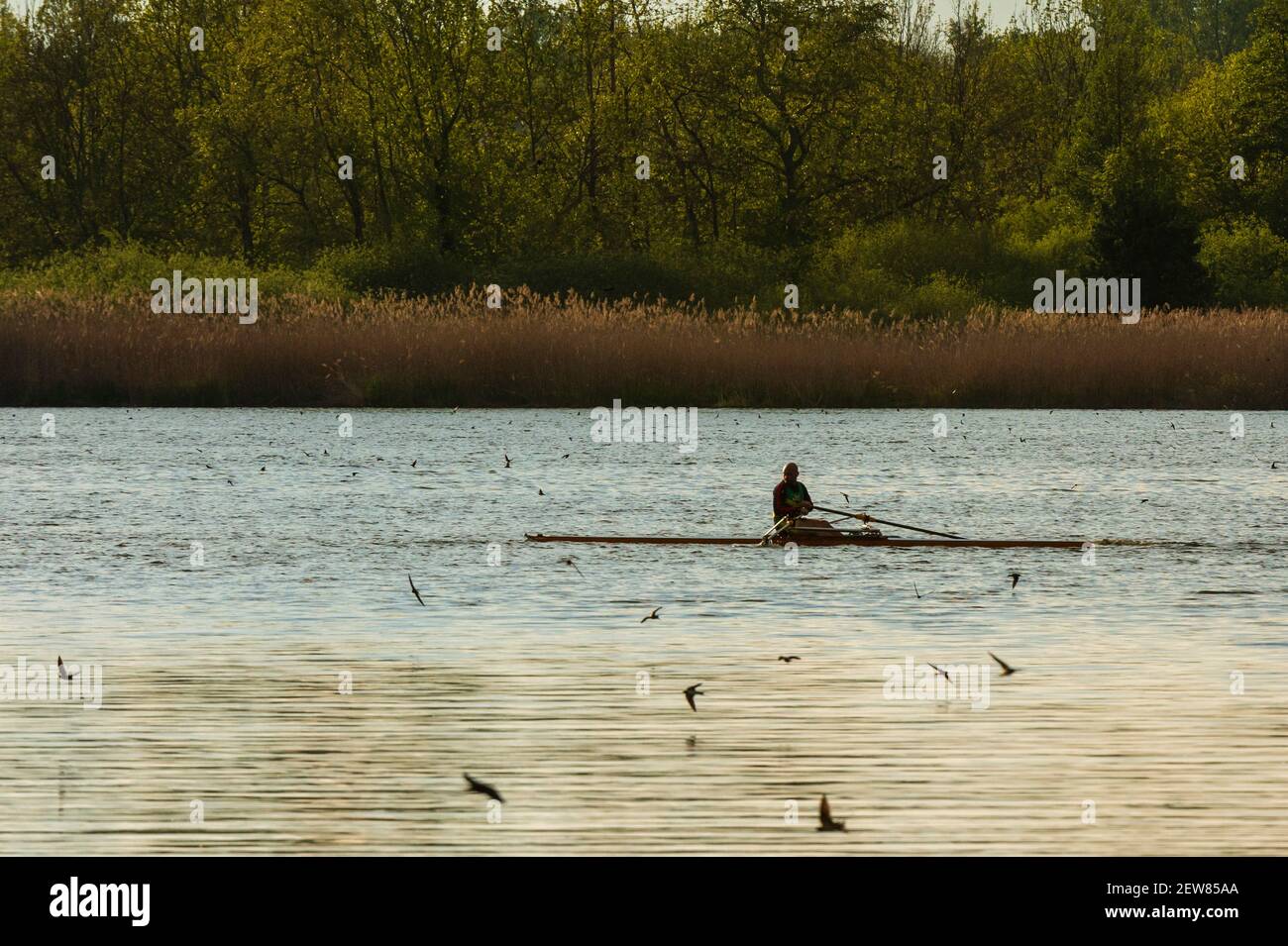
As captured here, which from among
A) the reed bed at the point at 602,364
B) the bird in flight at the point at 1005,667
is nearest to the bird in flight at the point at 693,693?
the bird in flight at the point at 1005,667

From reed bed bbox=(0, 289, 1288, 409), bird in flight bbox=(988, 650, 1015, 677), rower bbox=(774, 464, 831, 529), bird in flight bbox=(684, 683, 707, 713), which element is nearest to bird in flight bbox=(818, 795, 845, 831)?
bird in flight bbox=(684, 683, 707, 713)

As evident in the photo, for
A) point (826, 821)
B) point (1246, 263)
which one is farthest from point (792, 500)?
point (1246, 263)

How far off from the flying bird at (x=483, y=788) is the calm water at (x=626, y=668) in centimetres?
9

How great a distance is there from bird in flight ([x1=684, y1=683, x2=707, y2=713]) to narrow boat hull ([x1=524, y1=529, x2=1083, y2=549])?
788 cm

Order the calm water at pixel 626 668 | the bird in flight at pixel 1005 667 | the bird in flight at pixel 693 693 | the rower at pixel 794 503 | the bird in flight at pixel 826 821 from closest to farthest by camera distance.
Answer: the bird in flight at pixel 826 821, the calm water at pixel 626 668, the bird in flight at pixel 693 693, the bird in flight at pixel 1005 667, the rower at pixel 794 503

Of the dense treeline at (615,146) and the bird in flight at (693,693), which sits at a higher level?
the dense treeline at (615,146)

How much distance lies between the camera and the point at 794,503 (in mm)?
21266

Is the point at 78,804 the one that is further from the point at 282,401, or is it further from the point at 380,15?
the point at 380,15

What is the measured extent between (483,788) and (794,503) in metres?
11.0

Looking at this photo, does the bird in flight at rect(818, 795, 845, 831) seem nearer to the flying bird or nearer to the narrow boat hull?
the flying bird

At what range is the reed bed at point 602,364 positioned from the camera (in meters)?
42.0

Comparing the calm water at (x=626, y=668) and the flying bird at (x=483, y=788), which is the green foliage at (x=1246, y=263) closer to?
the calm water at (x=626, y=668)

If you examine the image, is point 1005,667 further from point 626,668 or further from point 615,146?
point 615,146
